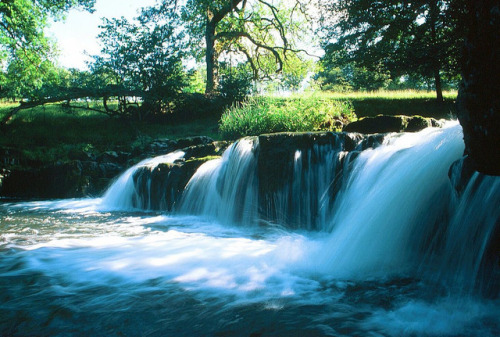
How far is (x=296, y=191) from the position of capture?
7.03m

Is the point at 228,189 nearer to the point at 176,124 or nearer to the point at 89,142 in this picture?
the point at 89,142

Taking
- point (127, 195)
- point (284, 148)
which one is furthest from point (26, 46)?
point (284, 148)

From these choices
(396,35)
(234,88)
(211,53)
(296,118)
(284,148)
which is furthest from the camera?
(211,53)

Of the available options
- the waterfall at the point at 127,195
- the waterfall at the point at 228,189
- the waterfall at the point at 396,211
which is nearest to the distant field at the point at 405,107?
the waterfall at the point at 127,195

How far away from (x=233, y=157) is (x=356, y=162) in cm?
278

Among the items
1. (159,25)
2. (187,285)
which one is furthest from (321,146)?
(159,25)

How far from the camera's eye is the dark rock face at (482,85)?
291 cm

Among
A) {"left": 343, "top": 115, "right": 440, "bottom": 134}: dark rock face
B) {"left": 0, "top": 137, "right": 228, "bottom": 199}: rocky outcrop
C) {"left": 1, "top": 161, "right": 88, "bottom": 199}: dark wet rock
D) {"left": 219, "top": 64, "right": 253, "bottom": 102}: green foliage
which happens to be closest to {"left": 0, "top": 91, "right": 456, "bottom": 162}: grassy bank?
{"left": 0, "top": 137, "right": 228, "bottom": 199}: rocky outcrop

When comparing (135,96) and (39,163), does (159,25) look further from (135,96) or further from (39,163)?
(39,163)

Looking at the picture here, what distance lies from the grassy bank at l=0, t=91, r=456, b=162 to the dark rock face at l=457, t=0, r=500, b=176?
7.53 m

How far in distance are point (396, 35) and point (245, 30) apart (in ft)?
36.6

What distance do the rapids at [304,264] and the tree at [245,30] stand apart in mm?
17116

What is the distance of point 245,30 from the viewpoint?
2652 cm

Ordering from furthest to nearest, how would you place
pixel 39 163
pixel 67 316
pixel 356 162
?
pixel 39 163 < pixel 356 162 < pixel 67 316
